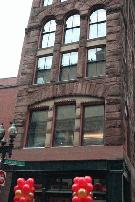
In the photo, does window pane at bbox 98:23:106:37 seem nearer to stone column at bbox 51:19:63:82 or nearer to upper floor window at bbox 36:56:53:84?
stone column at bbox 51:19:63:82

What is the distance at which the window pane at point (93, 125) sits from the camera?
50.9ft

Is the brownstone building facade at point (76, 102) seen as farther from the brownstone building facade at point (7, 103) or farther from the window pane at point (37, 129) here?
the brownstone building facade at point (7, 103)

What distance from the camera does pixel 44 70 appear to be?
61.3ft

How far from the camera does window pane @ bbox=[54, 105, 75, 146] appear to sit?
53.2ft

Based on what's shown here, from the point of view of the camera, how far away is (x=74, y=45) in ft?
60.4

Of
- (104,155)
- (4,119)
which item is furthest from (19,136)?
(104,155)

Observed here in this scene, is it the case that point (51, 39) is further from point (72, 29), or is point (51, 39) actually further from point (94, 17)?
point (94, 17)

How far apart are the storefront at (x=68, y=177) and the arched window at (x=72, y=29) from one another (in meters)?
7.29

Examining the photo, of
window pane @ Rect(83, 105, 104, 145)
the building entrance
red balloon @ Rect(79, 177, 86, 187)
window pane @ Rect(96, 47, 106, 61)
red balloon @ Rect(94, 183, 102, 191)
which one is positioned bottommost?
the building entrance

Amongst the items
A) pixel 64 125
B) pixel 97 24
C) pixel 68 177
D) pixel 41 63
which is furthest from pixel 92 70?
pixel 68 177

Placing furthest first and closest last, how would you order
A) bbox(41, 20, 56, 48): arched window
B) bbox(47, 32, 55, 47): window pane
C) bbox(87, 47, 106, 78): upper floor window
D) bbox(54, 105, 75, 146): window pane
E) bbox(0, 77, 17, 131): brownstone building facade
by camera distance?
bbox(0, 77, 17, 131): brownstone building facade, bbox(41, 20, 56, 48): arched window, bbox(47, 32, 55, 47): window pane, bbox(87, 47, 106, 78): upper floor window, bbox(54, 105, 75, 146): window pane

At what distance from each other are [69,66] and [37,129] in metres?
3.77

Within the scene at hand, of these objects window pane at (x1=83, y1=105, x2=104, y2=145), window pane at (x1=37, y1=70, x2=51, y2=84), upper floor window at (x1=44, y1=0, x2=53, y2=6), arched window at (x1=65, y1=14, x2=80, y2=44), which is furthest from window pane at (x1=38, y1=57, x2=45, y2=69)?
upper floor window at (x1=44, y1=0, x2=53, y2=6)

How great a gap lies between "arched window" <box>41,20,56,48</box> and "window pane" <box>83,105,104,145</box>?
5.22 meters
